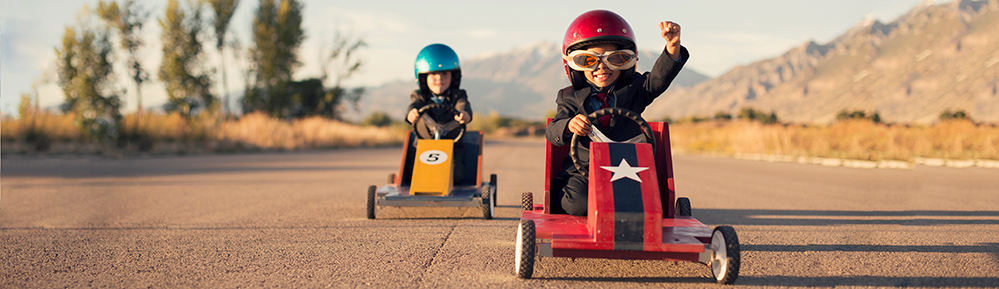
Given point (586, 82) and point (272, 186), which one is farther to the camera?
point (272, 186)

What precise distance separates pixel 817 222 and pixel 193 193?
7.37 meters

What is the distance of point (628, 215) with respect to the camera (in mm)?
2953

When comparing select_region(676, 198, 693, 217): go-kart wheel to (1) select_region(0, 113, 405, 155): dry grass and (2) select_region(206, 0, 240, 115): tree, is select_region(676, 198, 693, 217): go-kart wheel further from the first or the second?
(2) select_region(206, 0, 240, 115): tree

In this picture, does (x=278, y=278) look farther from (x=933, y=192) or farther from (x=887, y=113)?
(x=887, y=113)

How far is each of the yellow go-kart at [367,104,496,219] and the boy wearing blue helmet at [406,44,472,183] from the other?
73mm

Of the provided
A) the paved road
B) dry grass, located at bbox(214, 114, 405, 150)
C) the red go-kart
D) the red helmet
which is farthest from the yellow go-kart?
dry grass, located at bbox(214, 114, 405, 150)

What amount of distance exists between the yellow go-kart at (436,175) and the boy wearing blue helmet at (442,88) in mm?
73

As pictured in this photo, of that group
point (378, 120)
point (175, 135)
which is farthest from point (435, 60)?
point (378, 120)

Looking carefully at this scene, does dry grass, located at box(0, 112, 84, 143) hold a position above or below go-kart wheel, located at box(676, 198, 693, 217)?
above

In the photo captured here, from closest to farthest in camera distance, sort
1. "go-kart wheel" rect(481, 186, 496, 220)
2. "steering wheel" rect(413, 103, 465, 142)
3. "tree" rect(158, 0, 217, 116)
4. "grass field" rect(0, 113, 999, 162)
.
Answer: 1. "go-kart wheel" rect(481, 186, 496, 220)
2. "steering wheel" rect(413, 103, 465, 142)
3. "grass field" rect(0, 113, 999, 162)
4. "tree" rect(158, 0, 217, 116)

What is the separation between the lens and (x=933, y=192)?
795cm

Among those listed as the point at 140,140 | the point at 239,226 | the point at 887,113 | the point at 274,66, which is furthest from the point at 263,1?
the point at 887,113

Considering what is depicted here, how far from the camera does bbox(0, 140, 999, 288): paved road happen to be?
3131 millimetres

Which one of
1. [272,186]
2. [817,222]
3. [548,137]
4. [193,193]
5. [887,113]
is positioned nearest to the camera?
[548,137]
